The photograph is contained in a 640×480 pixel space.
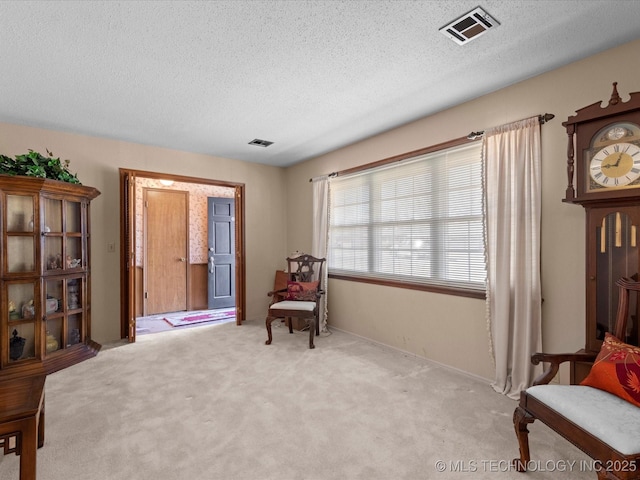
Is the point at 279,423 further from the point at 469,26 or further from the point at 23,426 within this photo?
the point at 469,26

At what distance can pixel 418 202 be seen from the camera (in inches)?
134

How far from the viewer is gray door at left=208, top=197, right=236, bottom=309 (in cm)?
596

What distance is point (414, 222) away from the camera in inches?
135

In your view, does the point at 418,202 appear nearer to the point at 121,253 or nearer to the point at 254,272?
the point at 254,272

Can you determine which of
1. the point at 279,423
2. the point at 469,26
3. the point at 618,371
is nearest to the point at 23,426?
the point at 279,423

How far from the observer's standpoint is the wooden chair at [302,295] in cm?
380

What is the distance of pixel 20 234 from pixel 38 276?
1.37ft

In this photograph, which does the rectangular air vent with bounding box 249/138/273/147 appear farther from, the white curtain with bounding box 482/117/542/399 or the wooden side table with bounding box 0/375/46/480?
the wooden side table with bounding box 0/375/46/480

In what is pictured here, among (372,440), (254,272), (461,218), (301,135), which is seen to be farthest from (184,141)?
(372,440)

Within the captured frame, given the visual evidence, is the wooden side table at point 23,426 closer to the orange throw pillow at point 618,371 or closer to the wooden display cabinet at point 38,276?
the wooden display cabinet at point 38,276

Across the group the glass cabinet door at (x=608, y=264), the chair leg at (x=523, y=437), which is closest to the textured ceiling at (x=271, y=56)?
the glass cabinet door at (x=608, y=264)

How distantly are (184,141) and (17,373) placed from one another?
2906mm

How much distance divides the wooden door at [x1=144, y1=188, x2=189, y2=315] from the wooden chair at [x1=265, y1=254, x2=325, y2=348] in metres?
2.25

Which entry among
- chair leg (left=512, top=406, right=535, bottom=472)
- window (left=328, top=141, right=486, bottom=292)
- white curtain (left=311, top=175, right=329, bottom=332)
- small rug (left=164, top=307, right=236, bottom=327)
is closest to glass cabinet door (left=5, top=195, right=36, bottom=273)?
small rug (left=164, top=307, right=236, bottom=327)
